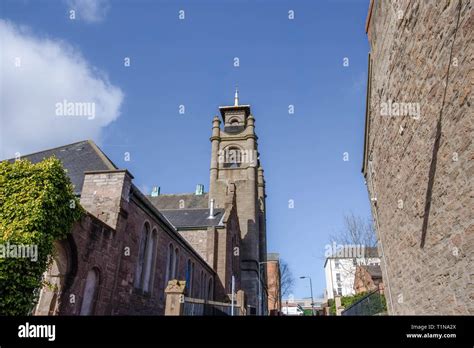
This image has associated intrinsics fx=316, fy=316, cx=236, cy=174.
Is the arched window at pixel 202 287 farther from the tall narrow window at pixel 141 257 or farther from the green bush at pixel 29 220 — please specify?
the green bush at pixel 29 220

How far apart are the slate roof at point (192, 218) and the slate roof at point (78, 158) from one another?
15.9 meters

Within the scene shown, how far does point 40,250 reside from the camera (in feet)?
26.3

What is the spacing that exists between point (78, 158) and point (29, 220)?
7678 millimetres

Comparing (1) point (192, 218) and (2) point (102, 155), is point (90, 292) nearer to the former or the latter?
(2) point (102, 155)

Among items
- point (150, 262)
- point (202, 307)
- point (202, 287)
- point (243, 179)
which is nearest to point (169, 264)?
point (150, 262)

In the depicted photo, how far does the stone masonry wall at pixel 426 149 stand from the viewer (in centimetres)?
552

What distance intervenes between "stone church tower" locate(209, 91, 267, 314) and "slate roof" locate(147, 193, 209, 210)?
2392 millimetres

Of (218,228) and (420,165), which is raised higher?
(218,228)

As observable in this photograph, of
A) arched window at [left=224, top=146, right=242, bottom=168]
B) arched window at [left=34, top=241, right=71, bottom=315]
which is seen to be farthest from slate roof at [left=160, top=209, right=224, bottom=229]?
arched window at [left=34, top=241, right=71, bottom=315]

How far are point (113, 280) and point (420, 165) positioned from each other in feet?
35.6

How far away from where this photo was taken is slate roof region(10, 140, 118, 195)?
13705 millimetres
